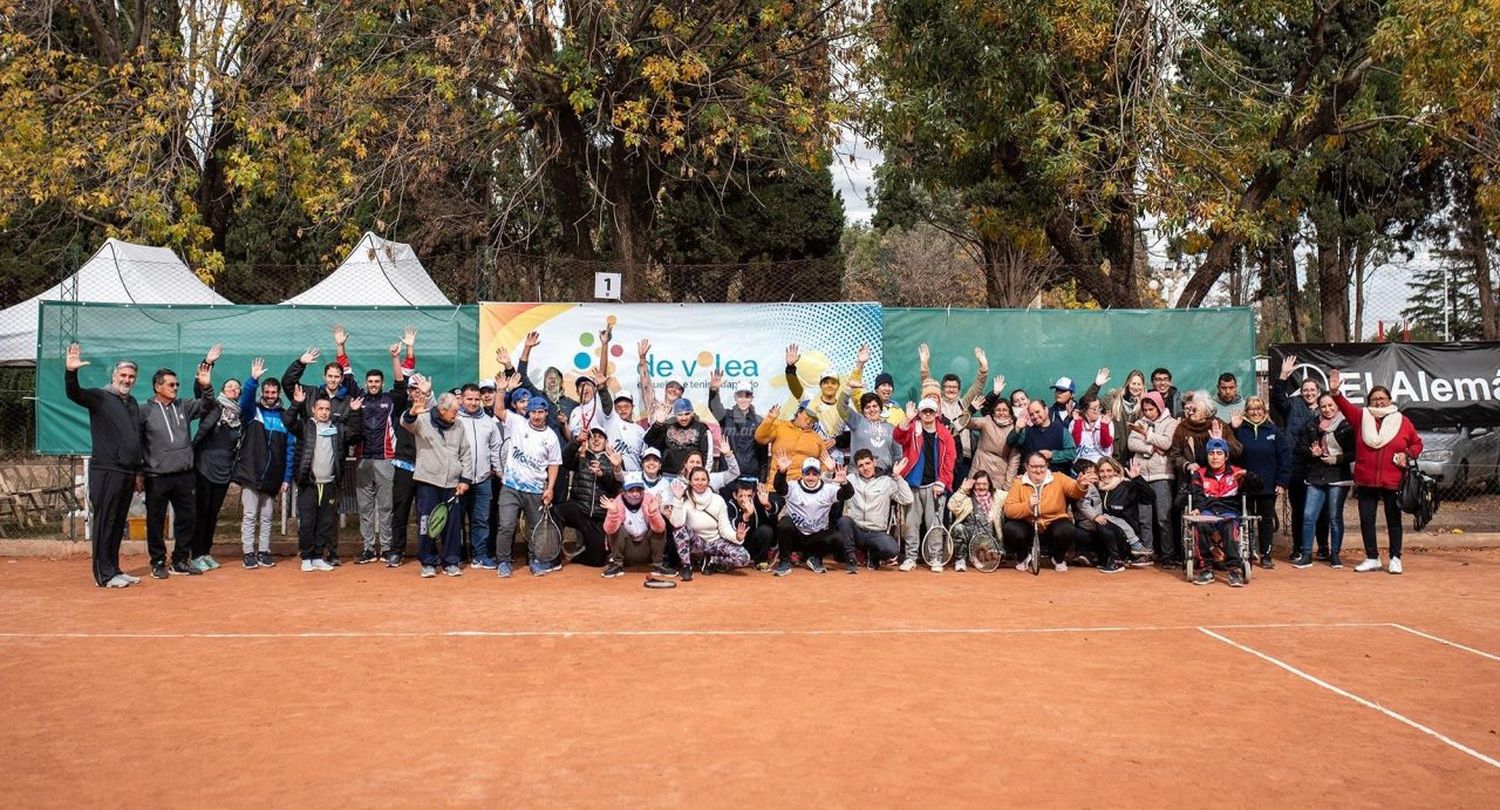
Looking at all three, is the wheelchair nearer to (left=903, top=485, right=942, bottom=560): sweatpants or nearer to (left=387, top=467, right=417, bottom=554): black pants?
(left=903, top=485, right=942, bottom=560): sweatpants

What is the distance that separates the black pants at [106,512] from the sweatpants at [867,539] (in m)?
6.33

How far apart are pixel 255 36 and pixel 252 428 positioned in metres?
11.0

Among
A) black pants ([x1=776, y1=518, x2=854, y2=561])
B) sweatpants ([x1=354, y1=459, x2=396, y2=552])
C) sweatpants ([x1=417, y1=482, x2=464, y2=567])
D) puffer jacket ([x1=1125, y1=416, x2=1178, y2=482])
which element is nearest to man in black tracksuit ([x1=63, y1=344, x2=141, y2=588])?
sweatpants ([x1=354, y1=459, x2=396, y2=552])

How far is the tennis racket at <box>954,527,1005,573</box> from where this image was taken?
1116 cm

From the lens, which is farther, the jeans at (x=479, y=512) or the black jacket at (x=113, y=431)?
the jeans at (x=479, y=512)

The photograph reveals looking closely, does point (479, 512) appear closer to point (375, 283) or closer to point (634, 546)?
point (634, 546)

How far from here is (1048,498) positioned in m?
11.1

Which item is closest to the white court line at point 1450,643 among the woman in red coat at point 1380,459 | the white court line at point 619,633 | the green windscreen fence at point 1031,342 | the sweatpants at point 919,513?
the white court line at point 619,633

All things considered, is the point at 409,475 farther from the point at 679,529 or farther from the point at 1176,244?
the point at 1176,244

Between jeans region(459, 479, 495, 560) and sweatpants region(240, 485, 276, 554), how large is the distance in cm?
→ 183

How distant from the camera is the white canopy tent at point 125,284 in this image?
16984mm

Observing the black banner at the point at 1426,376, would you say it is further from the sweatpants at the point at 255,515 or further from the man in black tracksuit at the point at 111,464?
the man in black tracksuit at the point at 111,464

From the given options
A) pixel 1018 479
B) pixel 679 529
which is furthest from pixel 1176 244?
pixel 679 529

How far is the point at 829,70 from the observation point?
1642cm
